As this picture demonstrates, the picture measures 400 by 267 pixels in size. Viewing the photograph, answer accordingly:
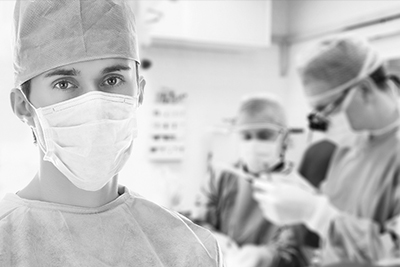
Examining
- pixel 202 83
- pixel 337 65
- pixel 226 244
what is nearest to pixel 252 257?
pixel 226 244

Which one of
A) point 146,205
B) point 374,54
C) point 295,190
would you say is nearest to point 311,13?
point 374,54

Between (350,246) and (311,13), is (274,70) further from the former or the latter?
(350,246)

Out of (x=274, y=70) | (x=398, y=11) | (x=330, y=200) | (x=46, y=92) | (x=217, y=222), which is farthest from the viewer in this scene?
(x=274, y=70)

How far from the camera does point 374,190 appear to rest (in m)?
1.62

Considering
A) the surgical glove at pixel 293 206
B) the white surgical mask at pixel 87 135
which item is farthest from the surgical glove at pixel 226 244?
the white surgical mask at pixel 87 135

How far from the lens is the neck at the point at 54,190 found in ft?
2.03

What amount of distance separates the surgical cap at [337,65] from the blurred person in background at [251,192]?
46 centimetres

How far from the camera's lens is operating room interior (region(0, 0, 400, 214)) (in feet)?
6.17

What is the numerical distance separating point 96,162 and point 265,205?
59.3 inches

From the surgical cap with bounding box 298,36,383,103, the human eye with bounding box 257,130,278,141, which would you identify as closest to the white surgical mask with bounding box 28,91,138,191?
the surgical cap with bounding box 298,36,383,103

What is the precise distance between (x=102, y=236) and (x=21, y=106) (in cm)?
21

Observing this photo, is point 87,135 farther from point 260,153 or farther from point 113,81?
point 260,153

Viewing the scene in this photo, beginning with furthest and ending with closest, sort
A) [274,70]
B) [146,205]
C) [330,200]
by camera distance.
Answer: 1. [274,70]
2. [330,200]
3. [146,205]

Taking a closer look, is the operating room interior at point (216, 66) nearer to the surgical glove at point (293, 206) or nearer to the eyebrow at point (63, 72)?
the surgical glove at point (293, 206)
